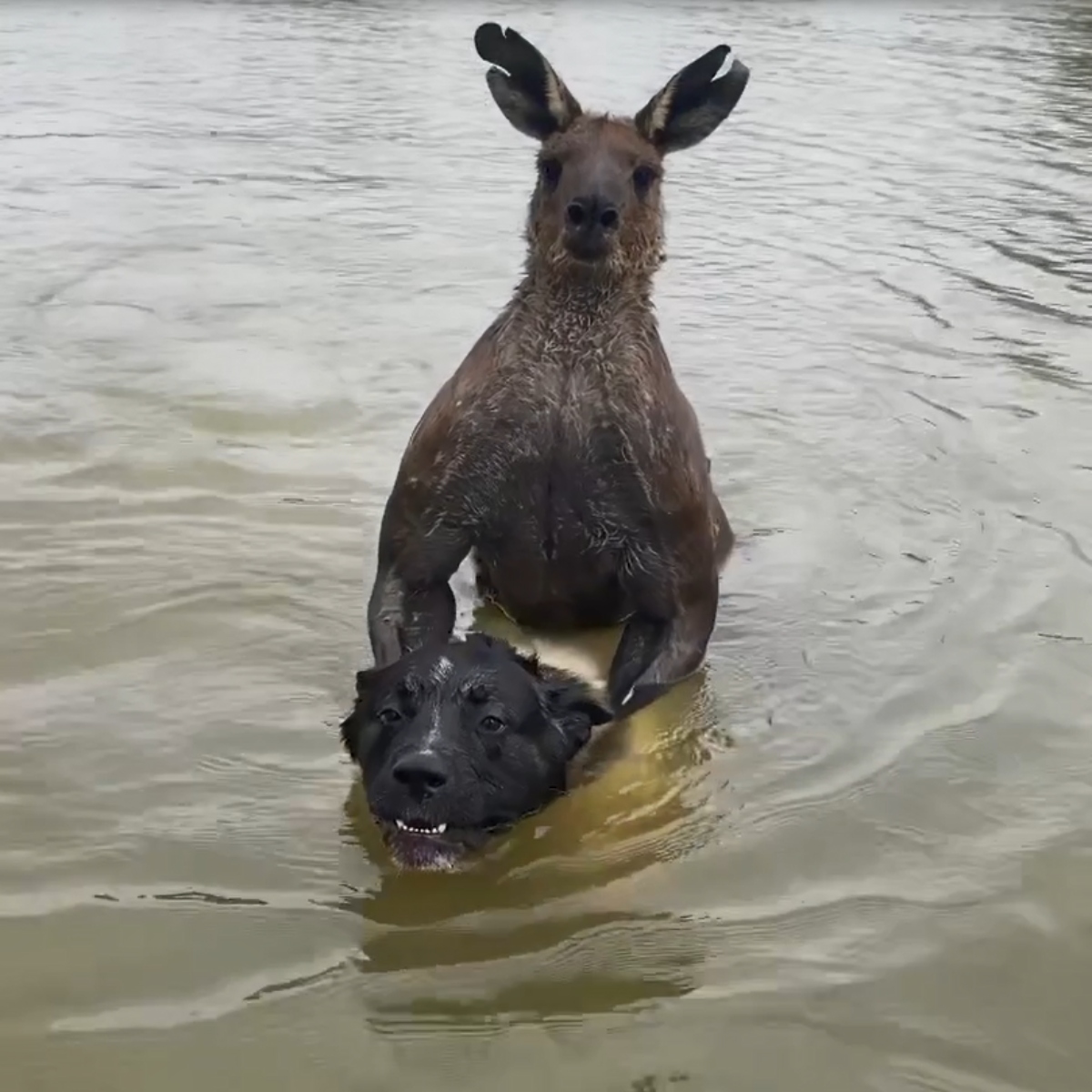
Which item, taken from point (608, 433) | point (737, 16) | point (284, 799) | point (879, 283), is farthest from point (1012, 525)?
point (737, 16)

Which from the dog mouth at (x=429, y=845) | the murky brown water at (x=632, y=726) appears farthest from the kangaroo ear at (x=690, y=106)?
the dog mouth at (x=429, y=845)

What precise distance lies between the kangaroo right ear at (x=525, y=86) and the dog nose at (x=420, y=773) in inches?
91.3

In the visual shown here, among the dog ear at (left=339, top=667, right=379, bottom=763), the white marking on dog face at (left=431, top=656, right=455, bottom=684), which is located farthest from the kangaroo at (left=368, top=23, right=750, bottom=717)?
the white marking on dog face at (left=431, top=656, right=455, bottom=684)

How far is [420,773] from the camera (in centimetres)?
Answer: 412

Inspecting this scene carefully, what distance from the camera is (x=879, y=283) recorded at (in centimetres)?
1102

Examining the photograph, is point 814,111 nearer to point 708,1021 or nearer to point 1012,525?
point 1012,525

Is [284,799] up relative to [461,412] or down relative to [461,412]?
down

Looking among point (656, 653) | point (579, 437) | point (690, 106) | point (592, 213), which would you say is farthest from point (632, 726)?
point (690, 106)

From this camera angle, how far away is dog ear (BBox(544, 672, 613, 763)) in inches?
186

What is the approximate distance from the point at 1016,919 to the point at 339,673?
2319mm

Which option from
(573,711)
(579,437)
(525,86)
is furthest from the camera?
(525,86)

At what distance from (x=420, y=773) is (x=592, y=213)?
76.6 inches

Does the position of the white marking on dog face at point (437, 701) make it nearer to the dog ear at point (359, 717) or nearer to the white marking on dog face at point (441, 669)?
the white marking on dog face at point (441, 669)

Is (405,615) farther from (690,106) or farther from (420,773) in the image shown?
(690,106)
